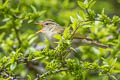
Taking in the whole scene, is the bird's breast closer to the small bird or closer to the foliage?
the small bird

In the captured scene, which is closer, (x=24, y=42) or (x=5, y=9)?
(x=5, y=9)

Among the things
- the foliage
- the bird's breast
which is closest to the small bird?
the bird's breast

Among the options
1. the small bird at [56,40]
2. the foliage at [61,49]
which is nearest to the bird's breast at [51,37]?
the small bird at [56,40]

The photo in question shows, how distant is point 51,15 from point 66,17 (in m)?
0.40

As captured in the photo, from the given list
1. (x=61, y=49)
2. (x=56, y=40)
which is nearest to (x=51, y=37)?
(x=56, y=40)

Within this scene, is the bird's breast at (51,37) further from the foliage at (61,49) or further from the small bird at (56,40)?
the foliage at (61,49)

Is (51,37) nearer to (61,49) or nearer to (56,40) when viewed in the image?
(56,40)

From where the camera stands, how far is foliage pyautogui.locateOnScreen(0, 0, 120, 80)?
321cm

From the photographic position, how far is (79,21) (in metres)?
3.15

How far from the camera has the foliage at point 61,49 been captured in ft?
10.5

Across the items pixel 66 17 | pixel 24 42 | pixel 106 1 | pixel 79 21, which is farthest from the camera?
pixel 106 1

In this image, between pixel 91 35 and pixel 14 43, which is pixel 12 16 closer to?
pixel 14 43

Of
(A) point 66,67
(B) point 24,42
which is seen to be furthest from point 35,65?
(A) point 66,67

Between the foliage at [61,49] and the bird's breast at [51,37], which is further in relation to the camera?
the bird's breast at [51,37]
